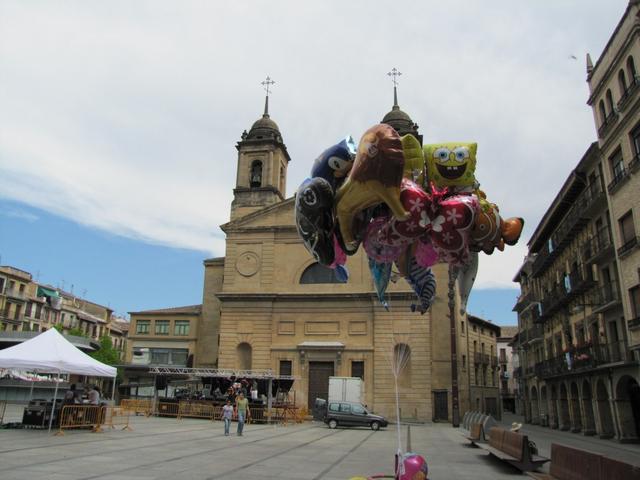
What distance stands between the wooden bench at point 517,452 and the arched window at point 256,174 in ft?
108

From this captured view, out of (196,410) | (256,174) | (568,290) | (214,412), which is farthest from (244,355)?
(568,290)

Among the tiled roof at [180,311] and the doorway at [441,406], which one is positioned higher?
the tiled roof at [180,311]

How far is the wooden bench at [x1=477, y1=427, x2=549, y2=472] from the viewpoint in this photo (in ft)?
38.4

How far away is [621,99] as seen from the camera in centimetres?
2166

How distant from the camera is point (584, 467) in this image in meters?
8.21

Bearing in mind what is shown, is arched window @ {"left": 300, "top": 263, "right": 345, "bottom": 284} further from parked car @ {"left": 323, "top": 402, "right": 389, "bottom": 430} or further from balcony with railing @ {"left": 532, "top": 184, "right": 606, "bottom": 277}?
balcony with railing @ {"left": 532, "top": 184, "right": 606, "bottom": 277}

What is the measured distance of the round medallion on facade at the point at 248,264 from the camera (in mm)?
39969

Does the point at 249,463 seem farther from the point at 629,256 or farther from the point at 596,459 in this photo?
the point at 629,256

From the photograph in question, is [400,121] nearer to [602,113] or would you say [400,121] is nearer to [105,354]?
[602,113]

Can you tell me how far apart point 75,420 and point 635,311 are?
71.3ft

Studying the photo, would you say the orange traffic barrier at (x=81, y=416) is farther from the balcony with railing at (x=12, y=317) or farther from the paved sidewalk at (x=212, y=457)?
the balcony with railing at (x=12, y=317)

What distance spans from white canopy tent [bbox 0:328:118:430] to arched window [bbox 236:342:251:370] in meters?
19.8

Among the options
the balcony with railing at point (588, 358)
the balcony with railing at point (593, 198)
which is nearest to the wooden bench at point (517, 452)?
the balcony with railing at point (588, 358)

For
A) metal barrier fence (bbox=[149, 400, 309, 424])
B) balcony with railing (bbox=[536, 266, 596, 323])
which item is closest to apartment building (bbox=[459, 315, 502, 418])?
balcony with railing (bbox=[536, 266, 596, 323])
